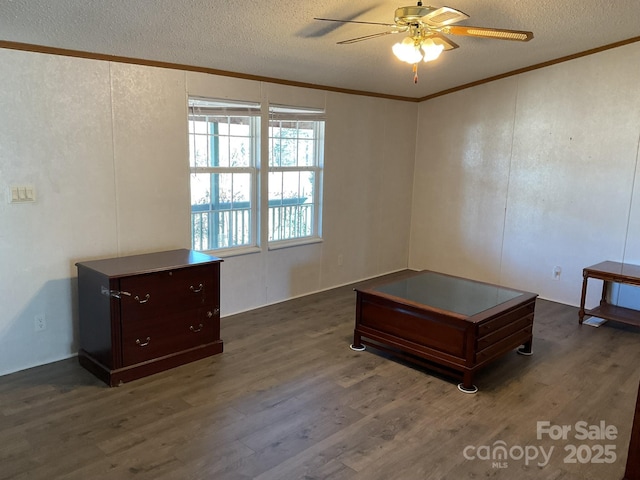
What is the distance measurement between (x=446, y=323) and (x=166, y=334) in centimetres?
191

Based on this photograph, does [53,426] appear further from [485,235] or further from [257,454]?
[485,235]

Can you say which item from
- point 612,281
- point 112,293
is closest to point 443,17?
point 112,293

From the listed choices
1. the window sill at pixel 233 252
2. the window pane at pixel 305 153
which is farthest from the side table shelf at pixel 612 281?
the window sill at pixel 233 252

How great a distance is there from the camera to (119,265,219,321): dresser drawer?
3131 millimetres

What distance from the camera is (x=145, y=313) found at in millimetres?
3221

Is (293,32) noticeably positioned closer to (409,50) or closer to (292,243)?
(409,50)

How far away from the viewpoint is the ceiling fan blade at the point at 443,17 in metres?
2.54

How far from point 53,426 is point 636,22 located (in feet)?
16.7

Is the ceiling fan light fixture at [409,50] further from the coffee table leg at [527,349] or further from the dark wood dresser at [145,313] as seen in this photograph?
the coffee table leg at [527,349]

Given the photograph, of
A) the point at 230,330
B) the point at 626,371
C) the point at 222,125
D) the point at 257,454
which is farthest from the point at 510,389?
the point at 222,125

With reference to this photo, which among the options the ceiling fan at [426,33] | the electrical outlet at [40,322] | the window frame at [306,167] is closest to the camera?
the ceiling fan at [426,33]

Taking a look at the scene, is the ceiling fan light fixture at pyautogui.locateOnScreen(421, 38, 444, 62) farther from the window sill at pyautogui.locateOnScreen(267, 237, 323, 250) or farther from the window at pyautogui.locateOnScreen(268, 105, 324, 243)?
the window sill at pyautogui.locateOnScreen(267, 237, 323, 250)

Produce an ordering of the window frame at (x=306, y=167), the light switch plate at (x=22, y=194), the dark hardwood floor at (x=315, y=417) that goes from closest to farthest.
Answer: the dark hardwood floor at (x=315, y=417) → the light switch plate at (x=22, y=194) → the window frame at (x=306, y=167)

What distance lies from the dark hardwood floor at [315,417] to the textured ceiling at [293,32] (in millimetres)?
2235
